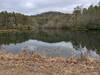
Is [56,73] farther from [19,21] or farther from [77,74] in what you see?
[19,21]

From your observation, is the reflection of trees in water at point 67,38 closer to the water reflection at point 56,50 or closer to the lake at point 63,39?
the lake at point 63,39

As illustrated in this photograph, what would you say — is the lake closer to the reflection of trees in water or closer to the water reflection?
the reflection of trees in water

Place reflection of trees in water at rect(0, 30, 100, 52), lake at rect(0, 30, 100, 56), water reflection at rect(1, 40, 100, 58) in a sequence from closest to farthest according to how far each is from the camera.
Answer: water reflection at rect(1, 40, 100, 58), lake at rect(0, 30, 100, 56), reflection of trees in water at rect(0, 30, 100, 52)

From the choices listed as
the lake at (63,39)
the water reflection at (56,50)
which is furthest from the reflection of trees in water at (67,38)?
the water reflection at (56,50)

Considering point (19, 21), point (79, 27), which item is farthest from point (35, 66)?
point (19, 21)

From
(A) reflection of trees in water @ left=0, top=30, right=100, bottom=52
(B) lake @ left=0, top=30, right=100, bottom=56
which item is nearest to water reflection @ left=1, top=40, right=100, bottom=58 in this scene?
(B) lake @ left=0, top=30, right=100, bottom=56

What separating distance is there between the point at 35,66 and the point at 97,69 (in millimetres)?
2182

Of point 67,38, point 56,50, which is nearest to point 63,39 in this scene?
point 67,38

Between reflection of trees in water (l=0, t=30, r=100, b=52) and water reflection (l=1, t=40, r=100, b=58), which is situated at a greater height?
water reflection (l=1, t=40, r=100, b=58)

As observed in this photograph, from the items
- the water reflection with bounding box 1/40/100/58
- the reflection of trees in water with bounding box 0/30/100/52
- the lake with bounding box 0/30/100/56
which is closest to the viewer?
the water reflection with bounding box 1/40/100/58

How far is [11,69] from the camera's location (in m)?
7.55

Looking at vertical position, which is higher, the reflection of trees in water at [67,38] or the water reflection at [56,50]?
the water reflection at [56,50]

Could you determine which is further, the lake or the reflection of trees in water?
the reflection of trees in water

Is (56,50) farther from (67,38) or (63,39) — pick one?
(67,38)
